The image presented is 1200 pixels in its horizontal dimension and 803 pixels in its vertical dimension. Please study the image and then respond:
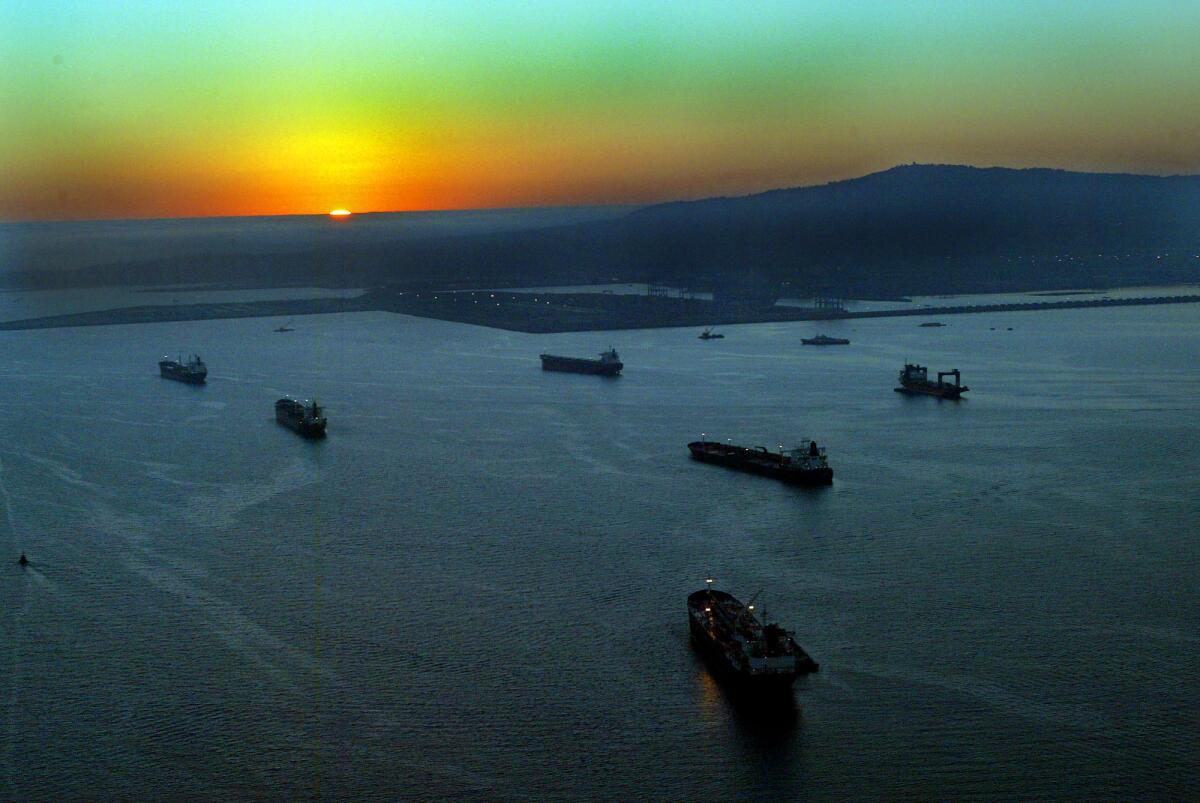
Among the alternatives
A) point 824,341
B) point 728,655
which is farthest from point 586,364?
point 728,655

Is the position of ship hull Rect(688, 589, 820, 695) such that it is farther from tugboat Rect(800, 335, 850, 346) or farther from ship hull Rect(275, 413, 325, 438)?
tugboat Rect(800, 335, 850, 346)

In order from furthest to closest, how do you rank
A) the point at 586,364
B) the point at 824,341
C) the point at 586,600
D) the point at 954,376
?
the point at 824,341 → the point at 586,364 → the point at 954,376 → the point at 586,600

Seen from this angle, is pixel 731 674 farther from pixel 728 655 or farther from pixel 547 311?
pixel 547 311

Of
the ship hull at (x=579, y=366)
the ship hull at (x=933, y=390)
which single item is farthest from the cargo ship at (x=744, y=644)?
the ship hull at (x=579, y=366)

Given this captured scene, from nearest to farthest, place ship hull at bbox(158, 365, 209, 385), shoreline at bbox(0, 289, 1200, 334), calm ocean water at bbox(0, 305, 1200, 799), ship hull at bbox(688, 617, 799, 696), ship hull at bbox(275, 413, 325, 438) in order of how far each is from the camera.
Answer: calm ocean water at bbox(0, 305, 1200, 799), ship hull at bbox(688, 617, 799, 696), ship hull at bbox(275, 413, 325, 438), ship hull at bbox(158, 365, 209, 385), shoreline at bbox(0, 289, 1200, 334)

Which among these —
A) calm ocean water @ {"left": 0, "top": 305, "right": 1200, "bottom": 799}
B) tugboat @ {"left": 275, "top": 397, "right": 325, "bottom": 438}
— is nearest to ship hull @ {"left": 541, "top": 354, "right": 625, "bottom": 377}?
calm ocean water @ {"left": 0, "top": 305, "right": 1200, "bottom": 799}

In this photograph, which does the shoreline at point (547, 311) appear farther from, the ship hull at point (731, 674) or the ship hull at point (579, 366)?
the ship hull at point (731, 674)
